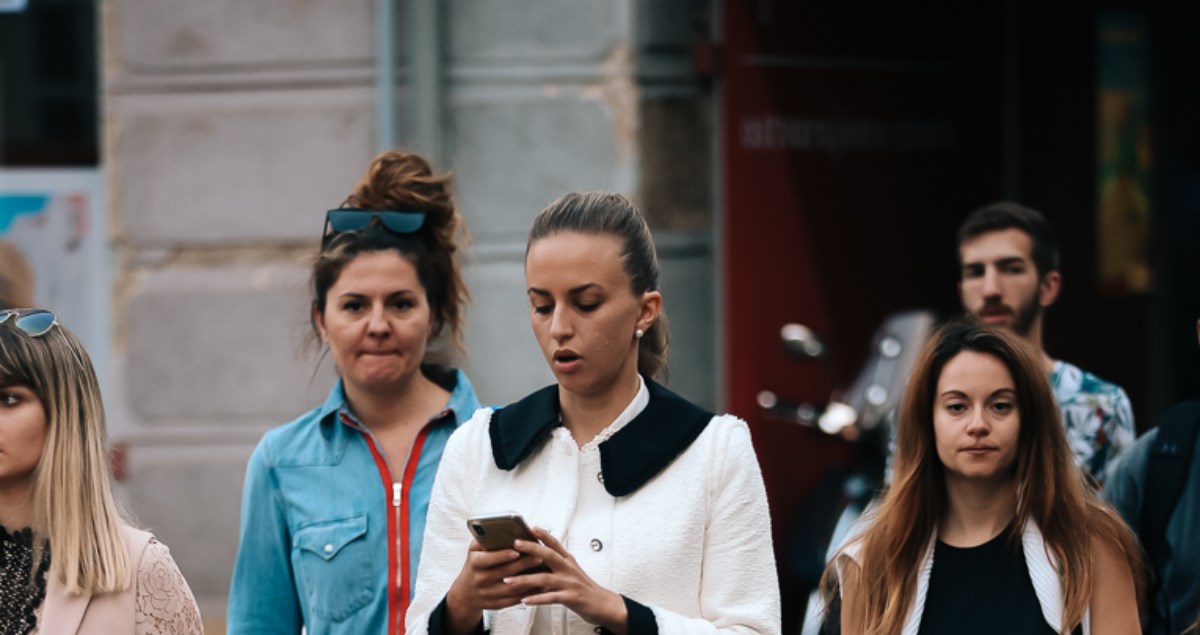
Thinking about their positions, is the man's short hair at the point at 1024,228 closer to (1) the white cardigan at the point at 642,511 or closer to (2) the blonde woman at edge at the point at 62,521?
(1) the white cardigan at the point at 642,511

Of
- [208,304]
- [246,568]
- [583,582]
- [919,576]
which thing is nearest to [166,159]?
[208,304]

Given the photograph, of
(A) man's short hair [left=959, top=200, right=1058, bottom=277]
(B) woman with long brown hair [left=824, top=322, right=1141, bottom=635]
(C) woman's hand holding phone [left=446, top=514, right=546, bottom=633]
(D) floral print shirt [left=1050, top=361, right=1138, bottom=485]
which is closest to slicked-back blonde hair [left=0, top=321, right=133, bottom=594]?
(C) woman's hand holding phone [left=446, top=514, right=546, bottom=633]

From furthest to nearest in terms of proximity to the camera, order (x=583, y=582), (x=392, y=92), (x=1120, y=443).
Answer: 1. (x=392, y=92)
2. (x=1120, y=443)
3. (x=583, y=582)

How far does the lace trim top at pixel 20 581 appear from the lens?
3500 millimetres

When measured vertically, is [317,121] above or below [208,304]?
above

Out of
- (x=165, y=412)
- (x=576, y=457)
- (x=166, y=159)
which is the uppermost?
(x=166, y=159)

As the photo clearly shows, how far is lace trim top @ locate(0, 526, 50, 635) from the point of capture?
11.5 feet

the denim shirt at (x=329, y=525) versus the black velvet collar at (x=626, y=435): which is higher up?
the black velvet collar at (x=626, y=435)

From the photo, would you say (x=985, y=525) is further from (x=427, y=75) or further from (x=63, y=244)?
(x=63, y=244)

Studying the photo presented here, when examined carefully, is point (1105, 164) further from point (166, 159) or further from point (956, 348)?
point (956, 348)

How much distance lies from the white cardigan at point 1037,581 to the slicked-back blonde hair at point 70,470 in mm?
1563

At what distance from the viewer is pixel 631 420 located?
3453 mm

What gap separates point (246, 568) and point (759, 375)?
4324 mm

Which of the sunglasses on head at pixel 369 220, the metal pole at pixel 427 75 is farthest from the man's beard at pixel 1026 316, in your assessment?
the metal pole at pixel 427 75
